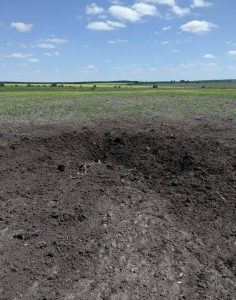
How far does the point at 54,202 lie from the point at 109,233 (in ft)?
6.09

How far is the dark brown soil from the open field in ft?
0.07

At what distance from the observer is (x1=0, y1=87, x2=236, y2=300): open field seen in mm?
6270

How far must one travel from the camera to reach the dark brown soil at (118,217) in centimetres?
627

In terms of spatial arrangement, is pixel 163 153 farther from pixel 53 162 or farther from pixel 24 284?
pixel 24 284

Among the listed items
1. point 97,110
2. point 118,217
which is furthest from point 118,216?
point 97,110

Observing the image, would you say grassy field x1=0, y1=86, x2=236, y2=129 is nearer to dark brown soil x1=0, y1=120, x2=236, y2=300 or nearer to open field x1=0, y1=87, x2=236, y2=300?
open field x1=0, y1=87, x2=236, y2=300

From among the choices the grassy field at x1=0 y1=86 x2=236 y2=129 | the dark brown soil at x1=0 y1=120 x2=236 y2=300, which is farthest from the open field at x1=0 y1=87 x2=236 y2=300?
the grassy field at x1=0 y1=86 x2=236 y2=129

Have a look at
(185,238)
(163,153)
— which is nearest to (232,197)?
(185,238)

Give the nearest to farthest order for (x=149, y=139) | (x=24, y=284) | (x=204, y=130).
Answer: (x=24, y=284) < (x=149, y=139) < (x=204, y=130)

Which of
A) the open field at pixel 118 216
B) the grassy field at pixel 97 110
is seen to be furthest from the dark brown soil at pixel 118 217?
the grassy field at pixel 97 110

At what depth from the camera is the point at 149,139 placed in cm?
1227

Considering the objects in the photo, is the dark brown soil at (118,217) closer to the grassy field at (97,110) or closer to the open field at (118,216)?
the open field at (118,216)

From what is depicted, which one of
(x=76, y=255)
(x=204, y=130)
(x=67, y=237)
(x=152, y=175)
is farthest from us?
(x=204, y=130)

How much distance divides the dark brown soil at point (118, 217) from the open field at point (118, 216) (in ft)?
0.07
